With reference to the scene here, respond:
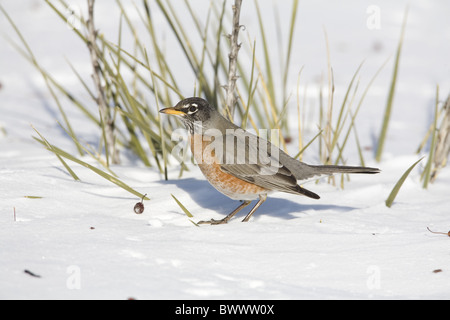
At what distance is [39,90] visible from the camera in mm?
7242

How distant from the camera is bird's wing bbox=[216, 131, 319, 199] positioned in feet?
11.7

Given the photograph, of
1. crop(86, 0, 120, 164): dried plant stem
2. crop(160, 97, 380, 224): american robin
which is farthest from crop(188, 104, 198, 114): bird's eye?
crop(86, 0, 120, 164): dried plant stem

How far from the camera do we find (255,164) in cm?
367

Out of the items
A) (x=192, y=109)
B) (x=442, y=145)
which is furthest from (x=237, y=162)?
(x=442, y=145)

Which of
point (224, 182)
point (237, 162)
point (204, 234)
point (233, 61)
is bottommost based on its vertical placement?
point (204, 234)

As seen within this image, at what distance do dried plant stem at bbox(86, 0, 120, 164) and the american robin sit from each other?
86 centimetres

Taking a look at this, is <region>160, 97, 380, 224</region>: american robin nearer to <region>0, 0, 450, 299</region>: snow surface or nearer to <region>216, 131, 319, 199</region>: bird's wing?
<region>216, 131, 319, 199</region>: bird's wing

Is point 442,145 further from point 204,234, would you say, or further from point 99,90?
point 99,90

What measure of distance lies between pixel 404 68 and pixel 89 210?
5612 millimetres

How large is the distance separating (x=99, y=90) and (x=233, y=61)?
125 cm

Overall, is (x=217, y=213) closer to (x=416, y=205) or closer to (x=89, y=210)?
(x=89, y=210)

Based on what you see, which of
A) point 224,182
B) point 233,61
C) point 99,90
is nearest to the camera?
point 224,182

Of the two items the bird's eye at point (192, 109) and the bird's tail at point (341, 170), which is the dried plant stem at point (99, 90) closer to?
the bird's eye at point (192, 109)

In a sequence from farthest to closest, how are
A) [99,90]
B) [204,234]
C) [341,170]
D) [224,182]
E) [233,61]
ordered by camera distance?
[99,90], [233,61], [341,170], [224,182], [204,234]
